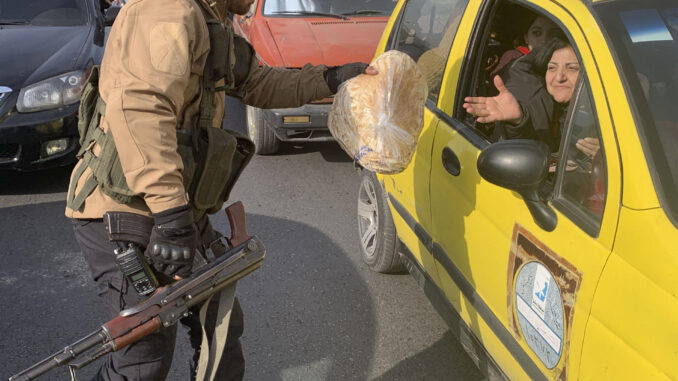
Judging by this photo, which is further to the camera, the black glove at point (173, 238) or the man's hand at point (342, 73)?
the man's hand at point (342, 73)

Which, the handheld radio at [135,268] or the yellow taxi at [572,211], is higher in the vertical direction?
the yellow taxi at [572,211]

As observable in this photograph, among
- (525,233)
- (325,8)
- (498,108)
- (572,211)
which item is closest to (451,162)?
(498,108)

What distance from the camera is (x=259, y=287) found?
13.6ft

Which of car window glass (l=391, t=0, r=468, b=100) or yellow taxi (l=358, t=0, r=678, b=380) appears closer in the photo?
yellow taxi (l=358, t=0, r=678, b=380)

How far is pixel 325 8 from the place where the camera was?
6.75 m

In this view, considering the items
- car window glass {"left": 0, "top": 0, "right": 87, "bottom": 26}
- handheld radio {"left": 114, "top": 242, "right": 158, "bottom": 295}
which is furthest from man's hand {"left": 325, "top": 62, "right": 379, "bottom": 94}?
car window glass {"left": 0, "top": 0, "right": 87, "bottom": 26}

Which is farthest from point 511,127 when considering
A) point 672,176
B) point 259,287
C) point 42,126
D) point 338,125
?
point 42,126

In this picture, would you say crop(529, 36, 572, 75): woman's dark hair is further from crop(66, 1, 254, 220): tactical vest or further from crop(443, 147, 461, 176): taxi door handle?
crop(66, 1, 254, 220): tactical vest

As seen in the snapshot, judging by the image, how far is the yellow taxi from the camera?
185cm

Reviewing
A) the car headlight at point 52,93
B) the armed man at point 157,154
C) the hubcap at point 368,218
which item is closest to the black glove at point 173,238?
the armed man at point 157,154

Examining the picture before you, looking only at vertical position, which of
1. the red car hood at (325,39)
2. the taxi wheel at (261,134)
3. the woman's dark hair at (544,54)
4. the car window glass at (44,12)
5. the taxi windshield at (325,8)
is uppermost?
the woman's dark hair at (544,54)

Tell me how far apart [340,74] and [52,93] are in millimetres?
3343

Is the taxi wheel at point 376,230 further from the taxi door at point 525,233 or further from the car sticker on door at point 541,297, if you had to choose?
the car sticker on door at point 541,297

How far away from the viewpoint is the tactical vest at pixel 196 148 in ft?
7.16
